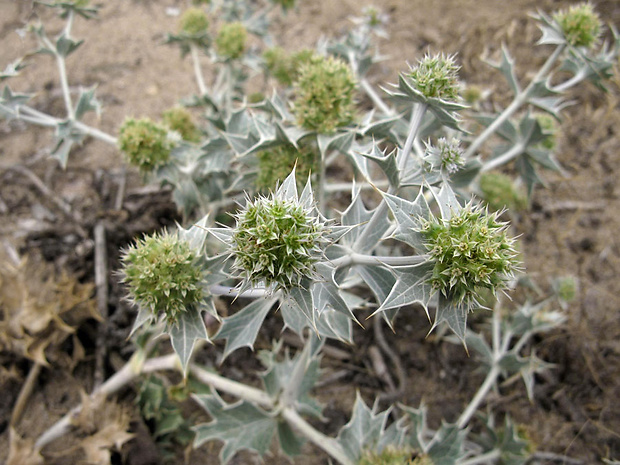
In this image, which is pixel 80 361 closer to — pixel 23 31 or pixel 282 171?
pixel 282 171

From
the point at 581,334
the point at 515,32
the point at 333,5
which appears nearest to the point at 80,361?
the point at 581,334

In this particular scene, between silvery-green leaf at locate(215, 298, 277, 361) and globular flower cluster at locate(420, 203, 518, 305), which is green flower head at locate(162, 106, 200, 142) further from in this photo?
globular flower cluster at locate(420, 203, 518, 305)

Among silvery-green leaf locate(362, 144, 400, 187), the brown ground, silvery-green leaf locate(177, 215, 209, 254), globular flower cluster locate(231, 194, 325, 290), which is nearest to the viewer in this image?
globular flower cluster locate(231, 194, 325, 290)

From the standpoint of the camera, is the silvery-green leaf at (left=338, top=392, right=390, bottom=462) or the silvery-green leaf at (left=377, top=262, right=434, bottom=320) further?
the silvery-green leaf at (left=338, top=392, right=390, bottom=462)

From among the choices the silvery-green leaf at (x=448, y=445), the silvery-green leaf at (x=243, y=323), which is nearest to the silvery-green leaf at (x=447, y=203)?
the silvery-green leaf at (x=243, y=323)

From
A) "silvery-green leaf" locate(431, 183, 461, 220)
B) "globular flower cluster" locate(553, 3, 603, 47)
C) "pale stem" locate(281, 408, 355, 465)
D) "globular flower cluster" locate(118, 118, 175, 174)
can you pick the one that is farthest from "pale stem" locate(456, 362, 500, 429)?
"globular flower cluster" locate(118, 118, 175, 174)

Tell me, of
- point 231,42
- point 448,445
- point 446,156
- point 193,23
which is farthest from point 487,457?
point 193,23

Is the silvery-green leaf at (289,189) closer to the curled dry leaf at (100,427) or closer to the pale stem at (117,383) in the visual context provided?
the pale stem at (117,383)
